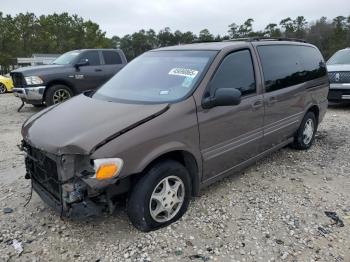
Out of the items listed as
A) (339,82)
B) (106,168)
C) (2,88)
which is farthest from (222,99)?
(2,88)

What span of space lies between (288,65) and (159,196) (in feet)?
9.39

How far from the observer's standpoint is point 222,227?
352 centimetres

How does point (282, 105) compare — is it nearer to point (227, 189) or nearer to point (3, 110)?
A: point (227, 189)

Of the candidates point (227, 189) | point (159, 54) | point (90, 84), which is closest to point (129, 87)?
point (159, 54)

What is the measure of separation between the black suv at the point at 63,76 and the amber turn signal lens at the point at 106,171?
21.0 ft

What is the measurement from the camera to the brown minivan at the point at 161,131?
2.98 meters

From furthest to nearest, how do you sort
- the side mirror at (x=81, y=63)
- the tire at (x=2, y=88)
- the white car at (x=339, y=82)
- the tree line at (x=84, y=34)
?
the tree line at (x=84, y=34) → the tire at (x=2, y=88) → the side mirror at (x=81, y=63) → the white car at (x=339, y=82)

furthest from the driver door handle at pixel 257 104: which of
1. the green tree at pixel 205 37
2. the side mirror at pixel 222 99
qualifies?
the green tree at pixel 205 37

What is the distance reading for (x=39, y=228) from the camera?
353cm

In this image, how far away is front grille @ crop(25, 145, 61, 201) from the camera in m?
3.14

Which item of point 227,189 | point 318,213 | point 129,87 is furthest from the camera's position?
point 227,189

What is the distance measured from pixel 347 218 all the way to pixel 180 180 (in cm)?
174

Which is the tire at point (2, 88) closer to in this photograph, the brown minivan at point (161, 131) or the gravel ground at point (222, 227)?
the gravel ground at point (222, 227)

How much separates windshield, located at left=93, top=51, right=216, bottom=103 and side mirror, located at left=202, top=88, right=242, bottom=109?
223mm
